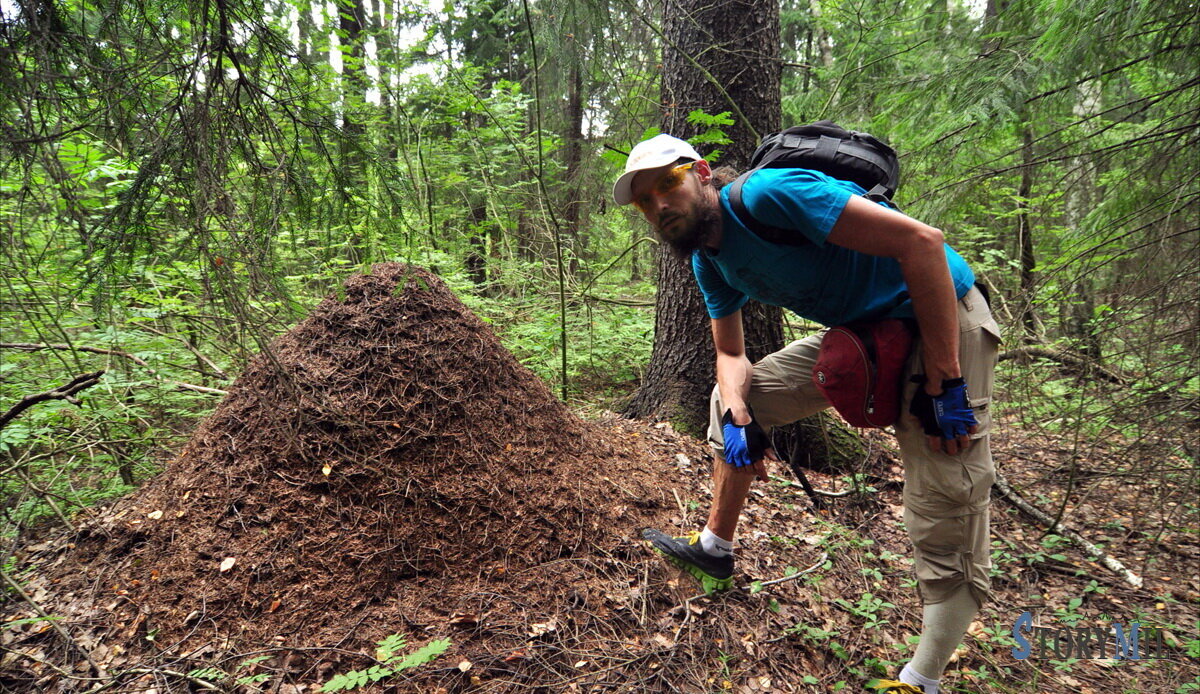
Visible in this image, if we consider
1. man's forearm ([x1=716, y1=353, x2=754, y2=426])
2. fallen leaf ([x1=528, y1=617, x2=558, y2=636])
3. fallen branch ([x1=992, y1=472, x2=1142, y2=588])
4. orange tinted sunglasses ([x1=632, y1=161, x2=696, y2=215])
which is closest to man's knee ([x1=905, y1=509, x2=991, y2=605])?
man's forearm ([x1=716, y1=353, x2=754, y2=426])

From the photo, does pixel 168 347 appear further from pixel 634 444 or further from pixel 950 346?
pixel 950 346

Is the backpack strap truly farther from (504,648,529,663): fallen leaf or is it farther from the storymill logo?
the storymill logo

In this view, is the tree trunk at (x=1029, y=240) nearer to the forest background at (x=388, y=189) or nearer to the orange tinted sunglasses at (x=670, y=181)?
the forest background at (x=388, y=189)

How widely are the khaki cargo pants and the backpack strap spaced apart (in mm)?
607

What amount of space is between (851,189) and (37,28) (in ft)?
8.41

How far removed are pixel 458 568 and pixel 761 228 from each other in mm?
2035

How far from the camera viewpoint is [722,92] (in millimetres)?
3414

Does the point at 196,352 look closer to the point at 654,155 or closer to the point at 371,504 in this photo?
the point at 371,504

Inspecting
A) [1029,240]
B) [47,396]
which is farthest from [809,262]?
→ [1029,240]

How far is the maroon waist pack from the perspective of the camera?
197 cm

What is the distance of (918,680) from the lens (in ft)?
6.77

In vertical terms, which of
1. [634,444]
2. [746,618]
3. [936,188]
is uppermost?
[936,188]

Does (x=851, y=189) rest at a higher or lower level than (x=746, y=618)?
higher

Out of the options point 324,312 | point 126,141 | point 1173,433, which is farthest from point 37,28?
point 1173,433
